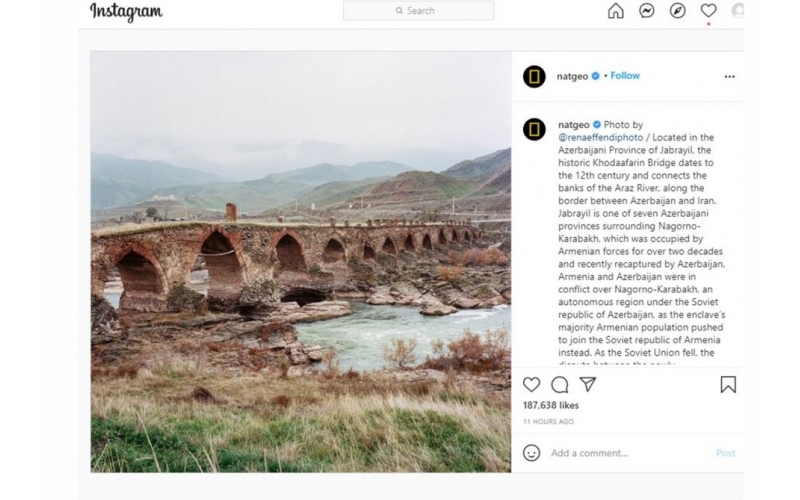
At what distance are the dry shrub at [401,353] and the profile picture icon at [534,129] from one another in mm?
2897

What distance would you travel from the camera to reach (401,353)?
6.23 m

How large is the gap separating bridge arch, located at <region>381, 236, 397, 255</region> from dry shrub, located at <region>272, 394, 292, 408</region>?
135 inches

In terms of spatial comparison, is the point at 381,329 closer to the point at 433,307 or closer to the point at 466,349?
the point at 433,307

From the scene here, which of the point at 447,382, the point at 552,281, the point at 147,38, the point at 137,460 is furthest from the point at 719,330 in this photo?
the point at 147,38

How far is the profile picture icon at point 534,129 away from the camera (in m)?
4.73

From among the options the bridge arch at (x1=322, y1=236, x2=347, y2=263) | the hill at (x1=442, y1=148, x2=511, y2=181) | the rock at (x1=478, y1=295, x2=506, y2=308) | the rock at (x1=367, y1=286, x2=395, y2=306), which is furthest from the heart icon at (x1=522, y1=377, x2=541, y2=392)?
the bridge arch at (x1=322, y1=236, x2=347, y2=263)

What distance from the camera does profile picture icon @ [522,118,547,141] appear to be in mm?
4734

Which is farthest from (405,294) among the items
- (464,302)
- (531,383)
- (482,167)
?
(531,383)

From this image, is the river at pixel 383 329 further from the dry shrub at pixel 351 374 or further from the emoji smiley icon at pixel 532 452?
the emoji smiley icon at pixel 532 452

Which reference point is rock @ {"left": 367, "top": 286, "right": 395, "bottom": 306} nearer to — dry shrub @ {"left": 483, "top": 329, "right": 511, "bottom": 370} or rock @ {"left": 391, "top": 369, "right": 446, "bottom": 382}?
rock @ {"left": 391, "top": 369, "right": 446, "bottom": 382}

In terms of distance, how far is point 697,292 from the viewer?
465cm

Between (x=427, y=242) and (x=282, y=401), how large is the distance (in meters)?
3.28

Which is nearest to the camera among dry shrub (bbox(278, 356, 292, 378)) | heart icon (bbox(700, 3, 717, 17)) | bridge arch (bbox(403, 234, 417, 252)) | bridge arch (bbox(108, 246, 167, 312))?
heart icon (bbox(700, 3, 717, 17))

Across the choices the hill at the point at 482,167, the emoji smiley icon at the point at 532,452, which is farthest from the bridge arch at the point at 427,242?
the emoji smiley icon at the point at 532,452
